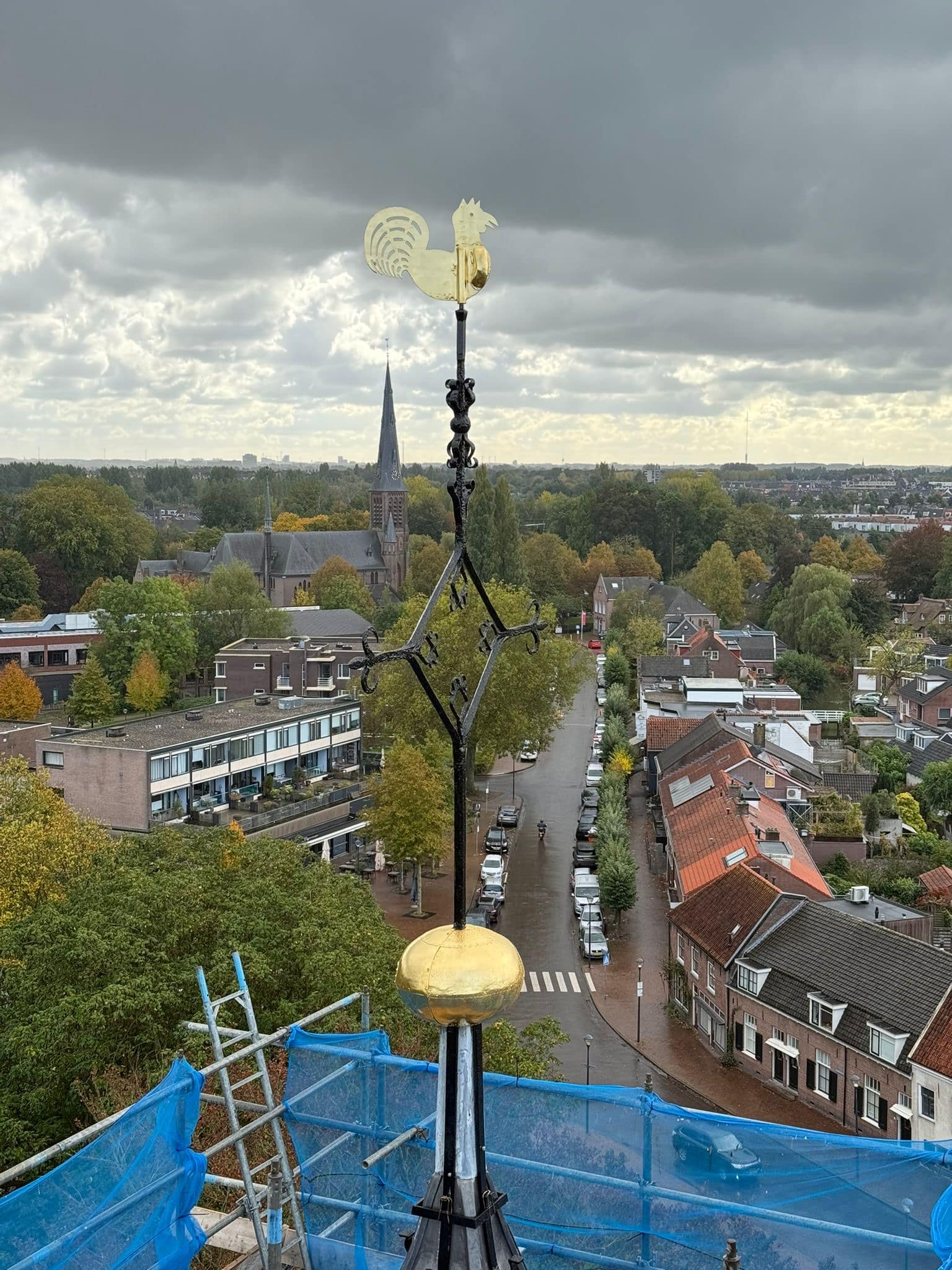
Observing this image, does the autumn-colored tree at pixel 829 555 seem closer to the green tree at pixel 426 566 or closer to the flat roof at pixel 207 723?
the green tree at pixel 426 566

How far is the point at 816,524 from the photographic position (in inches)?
6289

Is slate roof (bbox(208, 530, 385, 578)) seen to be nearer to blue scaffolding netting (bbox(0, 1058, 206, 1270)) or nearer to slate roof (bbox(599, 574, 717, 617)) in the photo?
slate roof (bbox(599, 574, 717, 617))

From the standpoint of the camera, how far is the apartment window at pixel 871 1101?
86.3 feet

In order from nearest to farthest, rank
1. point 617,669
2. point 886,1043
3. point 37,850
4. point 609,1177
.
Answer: point 609,1177 < point 886,1043 < point 37,850 < point 617,669

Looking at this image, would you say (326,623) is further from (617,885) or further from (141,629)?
(617,885)

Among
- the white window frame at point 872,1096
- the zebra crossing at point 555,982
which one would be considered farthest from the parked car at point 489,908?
the white window frame at point 872,1096

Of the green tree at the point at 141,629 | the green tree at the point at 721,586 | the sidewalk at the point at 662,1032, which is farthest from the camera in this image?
the green tree at the point at 721,586

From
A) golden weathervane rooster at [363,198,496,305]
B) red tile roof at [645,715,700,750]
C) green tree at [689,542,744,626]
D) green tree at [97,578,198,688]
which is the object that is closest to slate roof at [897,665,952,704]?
red tile roof at [645,715,700,750]

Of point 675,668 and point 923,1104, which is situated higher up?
point 675,668

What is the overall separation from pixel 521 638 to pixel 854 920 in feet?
73.4

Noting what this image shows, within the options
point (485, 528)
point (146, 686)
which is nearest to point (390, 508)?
point (485, 528)

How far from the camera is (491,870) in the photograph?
42344mm

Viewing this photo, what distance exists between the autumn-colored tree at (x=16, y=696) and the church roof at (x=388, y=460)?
49.7 m

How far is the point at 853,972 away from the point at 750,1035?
3221 millimetres
